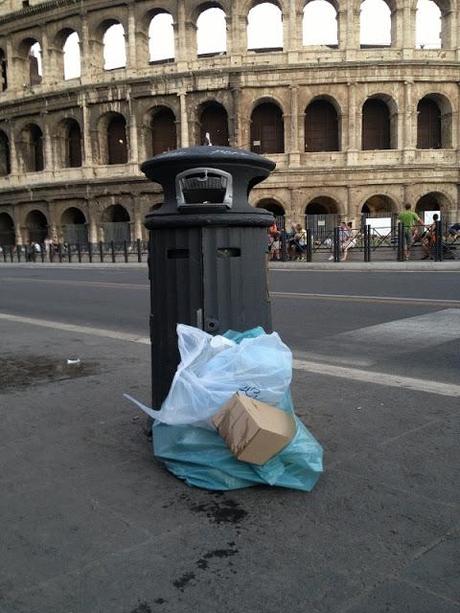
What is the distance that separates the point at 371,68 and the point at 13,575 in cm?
3762

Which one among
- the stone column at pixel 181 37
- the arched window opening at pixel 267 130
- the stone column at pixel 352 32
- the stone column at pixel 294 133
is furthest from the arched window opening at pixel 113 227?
the stone column at pixel 352 32

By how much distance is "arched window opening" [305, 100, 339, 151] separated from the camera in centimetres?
3825

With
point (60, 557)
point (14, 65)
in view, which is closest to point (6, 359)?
point (60, 557)

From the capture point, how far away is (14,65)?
43156 mm

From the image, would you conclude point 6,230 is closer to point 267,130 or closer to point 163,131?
point 163,131

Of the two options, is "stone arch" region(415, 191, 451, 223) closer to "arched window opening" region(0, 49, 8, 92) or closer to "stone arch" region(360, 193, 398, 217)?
"stone arch" region(360, 193, 398, 217)

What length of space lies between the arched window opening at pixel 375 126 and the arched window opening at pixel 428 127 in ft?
6.91

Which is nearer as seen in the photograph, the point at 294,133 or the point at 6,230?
the point at 294,133

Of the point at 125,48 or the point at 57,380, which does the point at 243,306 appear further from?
the point at 125,48

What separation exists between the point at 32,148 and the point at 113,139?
7.04 meters

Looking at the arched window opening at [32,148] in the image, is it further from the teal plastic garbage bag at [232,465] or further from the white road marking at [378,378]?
the teal plastic garbage bag at [232,465]

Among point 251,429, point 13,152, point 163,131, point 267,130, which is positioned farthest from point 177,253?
point 13,152

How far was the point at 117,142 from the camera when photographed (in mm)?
41562

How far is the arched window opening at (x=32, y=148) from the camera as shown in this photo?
4366 centimetres
